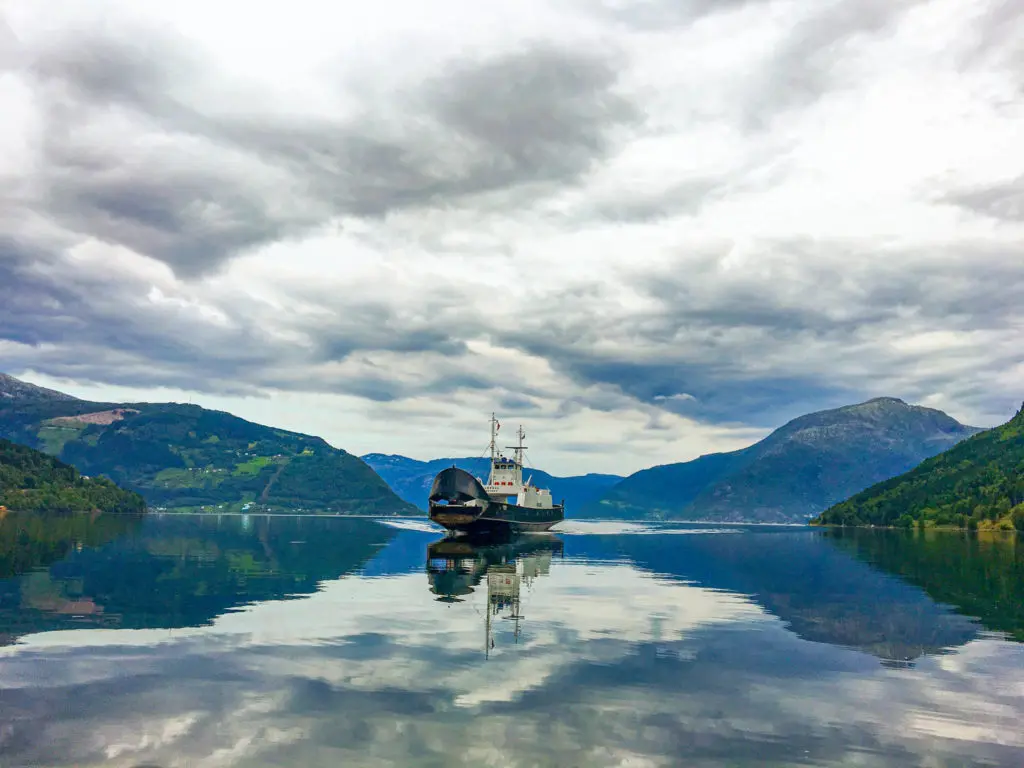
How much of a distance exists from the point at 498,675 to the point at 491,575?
131 ft

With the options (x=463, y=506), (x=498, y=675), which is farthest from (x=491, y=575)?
(x=463, y=506)

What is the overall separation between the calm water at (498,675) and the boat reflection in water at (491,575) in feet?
1.67

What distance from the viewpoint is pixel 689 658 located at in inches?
1165

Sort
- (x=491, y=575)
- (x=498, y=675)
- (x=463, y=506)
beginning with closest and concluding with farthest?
1. (x=498, y=675)
2. (x=491, y=575)
3. (x=463, y=506)

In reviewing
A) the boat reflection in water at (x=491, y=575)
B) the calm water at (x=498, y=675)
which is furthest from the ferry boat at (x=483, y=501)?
the calm water at (x=498, y=675)

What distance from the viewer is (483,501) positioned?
12719 centimetres

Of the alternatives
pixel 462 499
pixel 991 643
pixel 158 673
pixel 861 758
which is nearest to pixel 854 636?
pixel 991 643

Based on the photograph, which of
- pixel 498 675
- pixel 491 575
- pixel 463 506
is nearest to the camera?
pixel 498 675

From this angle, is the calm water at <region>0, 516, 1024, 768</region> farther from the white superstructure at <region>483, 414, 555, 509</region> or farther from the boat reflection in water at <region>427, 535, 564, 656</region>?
the white superstructure at <region>483, 414, 555, 509</region>

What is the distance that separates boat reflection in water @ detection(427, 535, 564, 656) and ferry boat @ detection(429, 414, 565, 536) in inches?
646

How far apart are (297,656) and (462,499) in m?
97.2

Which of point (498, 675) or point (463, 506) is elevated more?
point (463, 506)

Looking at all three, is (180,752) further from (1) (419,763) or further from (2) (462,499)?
(2) (462,499)

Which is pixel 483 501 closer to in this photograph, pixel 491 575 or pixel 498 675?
pixel 491 575
